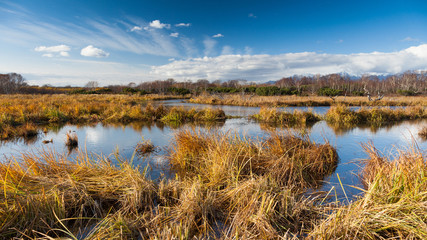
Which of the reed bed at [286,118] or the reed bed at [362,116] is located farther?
the reed bed at [362,116]

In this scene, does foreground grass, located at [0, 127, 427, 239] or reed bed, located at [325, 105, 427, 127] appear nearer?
foreground grass, located at [0, 127, 427, 239]

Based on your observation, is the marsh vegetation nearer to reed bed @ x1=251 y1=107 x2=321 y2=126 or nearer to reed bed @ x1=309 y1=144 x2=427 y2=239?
reed bed @ x1=309 y1=144 x2=427 y2=239

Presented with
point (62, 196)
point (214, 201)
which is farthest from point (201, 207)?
point (62, 196)

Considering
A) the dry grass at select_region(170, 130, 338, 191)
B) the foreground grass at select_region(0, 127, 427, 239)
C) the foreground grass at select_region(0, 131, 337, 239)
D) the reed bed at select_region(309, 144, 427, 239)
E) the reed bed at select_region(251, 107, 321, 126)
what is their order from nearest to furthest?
1. the reed bed at select_region(309, 144, 427, 239)
2. the foreground grass at select_region(0, 127, 427, 239)
3. the foreground grass at select_region(0, 131, 337, 239)
4. the dry grass at select_region(170, 130, 338, 191)
5. the reed bed at select_region(251, 107, 321, 126)

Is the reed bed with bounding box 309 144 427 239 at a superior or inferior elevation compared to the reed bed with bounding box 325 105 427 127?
superior

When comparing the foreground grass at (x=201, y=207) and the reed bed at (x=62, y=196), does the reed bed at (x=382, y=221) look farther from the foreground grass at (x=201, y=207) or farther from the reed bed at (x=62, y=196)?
the reed bed at (x=62, y=196)

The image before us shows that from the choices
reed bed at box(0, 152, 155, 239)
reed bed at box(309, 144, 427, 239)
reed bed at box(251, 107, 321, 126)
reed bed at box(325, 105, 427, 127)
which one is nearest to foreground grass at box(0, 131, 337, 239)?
reed bed at box(0, 152, 155, 239)

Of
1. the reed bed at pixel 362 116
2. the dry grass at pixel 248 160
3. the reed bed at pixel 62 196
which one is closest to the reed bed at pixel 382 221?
the dry grass at pixel 248 160

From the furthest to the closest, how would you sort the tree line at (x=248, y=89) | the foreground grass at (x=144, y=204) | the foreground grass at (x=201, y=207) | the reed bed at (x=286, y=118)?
the tree line at (x=248, y=89) < the reed bed at (x=286, y=118) < the foreground grass at (x=144, y=204) < the foreground grass at (x=201, y=207)

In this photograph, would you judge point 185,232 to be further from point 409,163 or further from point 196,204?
point 409,163

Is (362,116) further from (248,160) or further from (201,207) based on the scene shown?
(201,207)

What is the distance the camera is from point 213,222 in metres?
3.23

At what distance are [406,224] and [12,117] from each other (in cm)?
1591

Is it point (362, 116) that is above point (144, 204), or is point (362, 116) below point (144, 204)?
below
